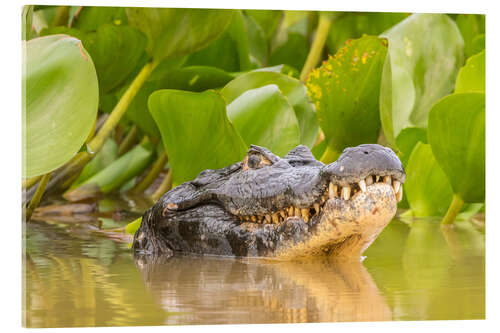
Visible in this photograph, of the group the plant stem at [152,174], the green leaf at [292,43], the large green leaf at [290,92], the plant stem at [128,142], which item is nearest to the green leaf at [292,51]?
the green leaf at [292,43]

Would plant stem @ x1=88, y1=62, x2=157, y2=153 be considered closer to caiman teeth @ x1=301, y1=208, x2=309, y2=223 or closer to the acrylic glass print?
the acrylic glass print

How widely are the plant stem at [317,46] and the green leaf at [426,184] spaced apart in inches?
32.9

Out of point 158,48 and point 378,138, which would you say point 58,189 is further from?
point 378,138

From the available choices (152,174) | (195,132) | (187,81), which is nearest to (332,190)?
(195,132)

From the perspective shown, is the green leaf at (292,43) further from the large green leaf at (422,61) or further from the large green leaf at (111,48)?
the large green leaf at (111,48)

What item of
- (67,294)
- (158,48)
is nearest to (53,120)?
(67,294)

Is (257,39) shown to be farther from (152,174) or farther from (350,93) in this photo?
(350,93)

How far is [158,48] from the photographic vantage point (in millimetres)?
4047

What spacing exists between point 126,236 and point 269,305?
159 cm

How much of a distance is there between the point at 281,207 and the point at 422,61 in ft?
7.02

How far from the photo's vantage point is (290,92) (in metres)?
4.14

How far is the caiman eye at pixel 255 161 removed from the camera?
3244 millimetres

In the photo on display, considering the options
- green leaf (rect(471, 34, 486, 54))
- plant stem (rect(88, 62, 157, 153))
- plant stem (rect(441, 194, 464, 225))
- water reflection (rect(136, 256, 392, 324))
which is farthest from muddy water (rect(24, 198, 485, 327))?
green leaf (rect(471, 34, 486, 54))

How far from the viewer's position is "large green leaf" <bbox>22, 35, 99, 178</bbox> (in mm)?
3049
